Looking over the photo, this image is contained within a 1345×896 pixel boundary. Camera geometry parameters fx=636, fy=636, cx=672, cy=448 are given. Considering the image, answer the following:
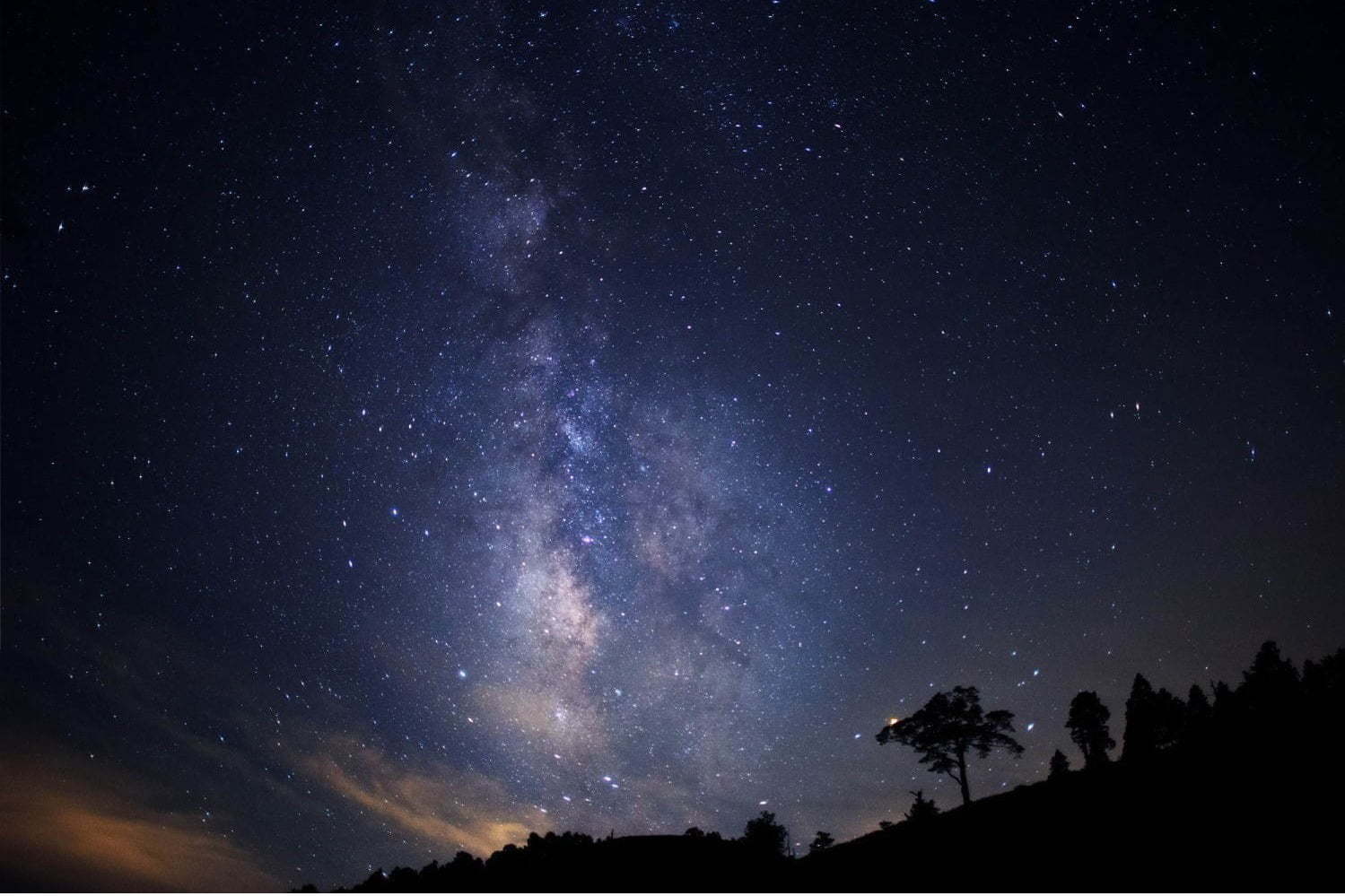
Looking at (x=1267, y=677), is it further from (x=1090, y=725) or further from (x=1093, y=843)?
(x=1093, y=843)

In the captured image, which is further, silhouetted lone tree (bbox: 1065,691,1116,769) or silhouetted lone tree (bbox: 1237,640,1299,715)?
silhouetted lone tree (bbox: 1065,691,1116,769)

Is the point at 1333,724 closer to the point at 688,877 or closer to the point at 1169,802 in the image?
the point at 1169,802

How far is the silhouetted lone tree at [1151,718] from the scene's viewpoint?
1459 inches

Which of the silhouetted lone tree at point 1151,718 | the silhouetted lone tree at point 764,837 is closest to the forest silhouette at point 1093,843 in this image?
the silhouetted lone tree at point 764,837

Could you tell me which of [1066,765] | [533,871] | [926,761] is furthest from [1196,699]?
[533,871]

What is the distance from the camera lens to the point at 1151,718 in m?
38.2

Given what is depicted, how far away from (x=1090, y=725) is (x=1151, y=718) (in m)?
3.26

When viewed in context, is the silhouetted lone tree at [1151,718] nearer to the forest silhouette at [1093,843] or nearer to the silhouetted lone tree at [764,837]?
the forest silhouette at [1093,843]

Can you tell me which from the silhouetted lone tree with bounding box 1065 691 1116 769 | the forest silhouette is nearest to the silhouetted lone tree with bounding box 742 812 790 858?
the forest silhouette

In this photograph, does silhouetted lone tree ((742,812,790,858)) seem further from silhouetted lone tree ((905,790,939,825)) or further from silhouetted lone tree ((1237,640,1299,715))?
silhouetted lone tree ((1237,640,1299,715))

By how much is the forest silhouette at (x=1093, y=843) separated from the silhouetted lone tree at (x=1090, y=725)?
1048cm

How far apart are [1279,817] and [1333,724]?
6.20 m

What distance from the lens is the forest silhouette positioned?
10875mm

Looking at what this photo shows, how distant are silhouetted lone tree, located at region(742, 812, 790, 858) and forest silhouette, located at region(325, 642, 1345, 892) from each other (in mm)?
222
